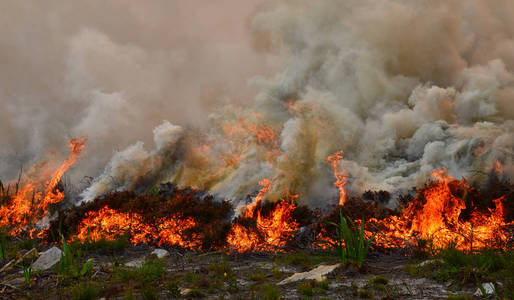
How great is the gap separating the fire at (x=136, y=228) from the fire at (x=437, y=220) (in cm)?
737

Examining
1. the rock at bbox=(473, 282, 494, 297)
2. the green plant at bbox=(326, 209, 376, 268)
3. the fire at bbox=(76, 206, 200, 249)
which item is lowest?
the rock at bbox=(473, 282, 494, 297)

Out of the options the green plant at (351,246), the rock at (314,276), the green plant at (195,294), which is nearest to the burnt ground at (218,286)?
the green plant at (195,294)

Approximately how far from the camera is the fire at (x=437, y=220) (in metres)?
8.74

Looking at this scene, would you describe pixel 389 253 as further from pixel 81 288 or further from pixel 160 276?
pixel 81 288

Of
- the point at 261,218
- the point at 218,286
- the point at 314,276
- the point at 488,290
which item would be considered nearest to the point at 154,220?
the point at 261,218

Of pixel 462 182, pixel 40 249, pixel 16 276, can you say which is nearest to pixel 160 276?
pixel 16 276

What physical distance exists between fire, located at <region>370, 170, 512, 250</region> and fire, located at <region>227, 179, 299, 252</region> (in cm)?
347

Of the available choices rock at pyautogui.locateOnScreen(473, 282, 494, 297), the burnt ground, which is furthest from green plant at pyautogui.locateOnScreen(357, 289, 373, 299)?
rock at pyautogui.locateOnScreen(473, 282, 494, 297)

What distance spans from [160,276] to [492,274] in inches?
223

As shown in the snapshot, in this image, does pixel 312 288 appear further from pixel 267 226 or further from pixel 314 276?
pixel 267 226

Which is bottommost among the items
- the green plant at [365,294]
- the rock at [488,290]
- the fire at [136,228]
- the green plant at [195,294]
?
the rock at [488,290]

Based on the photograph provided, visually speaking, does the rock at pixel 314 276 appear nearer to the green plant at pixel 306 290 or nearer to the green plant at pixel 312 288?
the green plant at pixel 312 288

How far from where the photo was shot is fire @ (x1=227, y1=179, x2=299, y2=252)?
10172 millimetres

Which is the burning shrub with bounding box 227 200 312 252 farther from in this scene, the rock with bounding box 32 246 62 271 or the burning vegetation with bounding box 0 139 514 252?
the rock with bounding box 32 246 62 271
